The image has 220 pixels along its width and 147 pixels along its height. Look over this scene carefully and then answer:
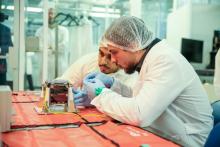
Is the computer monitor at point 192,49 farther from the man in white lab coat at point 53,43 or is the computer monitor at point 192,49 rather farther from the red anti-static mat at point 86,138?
the red anti-static mat at point 86,138

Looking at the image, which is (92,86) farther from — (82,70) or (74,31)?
(74,31)

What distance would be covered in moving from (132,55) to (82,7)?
3.43 metres

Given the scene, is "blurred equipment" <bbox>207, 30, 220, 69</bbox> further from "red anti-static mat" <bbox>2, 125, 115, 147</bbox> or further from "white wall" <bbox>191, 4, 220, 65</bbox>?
"red anti-static mat" <bbox>2, 125, 115, 147</bbox>

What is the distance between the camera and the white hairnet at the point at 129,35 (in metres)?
1.73

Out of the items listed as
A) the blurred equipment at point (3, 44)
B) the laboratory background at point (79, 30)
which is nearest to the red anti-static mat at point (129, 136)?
the laboratory background at point (79, 30)

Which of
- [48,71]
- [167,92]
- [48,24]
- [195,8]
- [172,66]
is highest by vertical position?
[195,8]

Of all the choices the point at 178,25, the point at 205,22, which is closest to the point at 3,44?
the point at 178,25

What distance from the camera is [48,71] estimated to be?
15.2ft

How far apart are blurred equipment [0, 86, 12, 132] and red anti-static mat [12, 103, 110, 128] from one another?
0.08 meters

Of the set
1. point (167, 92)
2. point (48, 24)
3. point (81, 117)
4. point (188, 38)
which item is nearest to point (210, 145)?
point (167, 92)

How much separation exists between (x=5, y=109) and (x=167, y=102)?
0.76 meters

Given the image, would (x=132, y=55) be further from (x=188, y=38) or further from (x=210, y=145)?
(x=188, y=38)

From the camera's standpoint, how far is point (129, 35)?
1732 millimetres

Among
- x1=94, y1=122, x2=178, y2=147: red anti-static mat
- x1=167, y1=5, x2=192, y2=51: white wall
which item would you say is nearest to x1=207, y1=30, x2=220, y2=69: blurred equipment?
x1=167, y1=5, x2=192, y2=51: white wall
